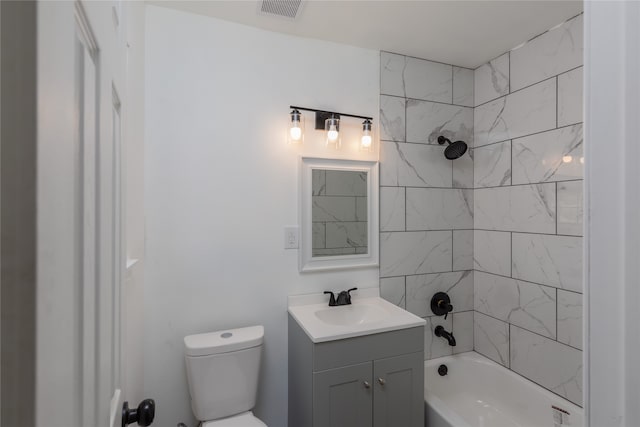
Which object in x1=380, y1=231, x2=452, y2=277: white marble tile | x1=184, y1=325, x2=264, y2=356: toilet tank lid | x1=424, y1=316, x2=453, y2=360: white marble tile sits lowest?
x1=424, y1=316, x2=453, y2=360: white marble tile

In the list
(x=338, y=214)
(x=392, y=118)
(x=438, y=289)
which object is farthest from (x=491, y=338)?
(x=392, y=118)

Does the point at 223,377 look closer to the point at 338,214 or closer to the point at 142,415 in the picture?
the point at 142,415

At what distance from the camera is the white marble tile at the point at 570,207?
164cm

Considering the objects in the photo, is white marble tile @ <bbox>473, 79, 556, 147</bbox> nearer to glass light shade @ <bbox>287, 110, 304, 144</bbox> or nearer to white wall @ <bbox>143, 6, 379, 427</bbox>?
white wall @ <bbox>143, 6, 379, 427</bbox>

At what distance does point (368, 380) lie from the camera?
4.89 feet

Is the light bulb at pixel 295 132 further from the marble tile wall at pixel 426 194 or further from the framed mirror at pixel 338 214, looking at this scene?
the marble tile wall at pixel 426 194

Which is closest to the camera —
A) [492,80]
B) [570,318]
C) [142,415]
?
[142,415]

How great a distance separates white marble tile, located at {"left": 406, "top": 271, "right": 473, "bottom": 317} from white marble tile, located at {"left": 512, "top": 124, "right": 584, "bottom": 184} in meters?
0.80

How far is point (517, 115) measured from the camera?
6.48 feet

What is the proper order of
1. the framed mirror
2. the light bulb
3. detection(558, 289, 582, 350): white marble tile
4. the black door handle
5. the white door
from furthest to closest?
the framed mirror < the light bulb < detection(558, 289, 582, 350): white marble tile < the black door handle < the white door

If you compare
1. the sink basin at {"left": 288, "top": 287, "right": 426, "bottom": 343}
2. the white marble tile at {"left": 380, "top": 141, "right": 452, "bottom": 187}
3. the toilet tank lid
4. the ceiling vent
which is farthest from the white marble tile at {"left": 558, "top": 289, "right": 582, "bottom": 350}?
the ceiling vent

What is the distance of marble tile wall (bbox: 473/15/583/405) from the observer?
5.49 ft

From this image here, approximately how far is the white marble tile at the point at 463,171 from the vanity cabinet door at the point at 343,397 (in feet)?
4.90

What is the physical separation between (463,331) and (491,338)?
0.19 m
